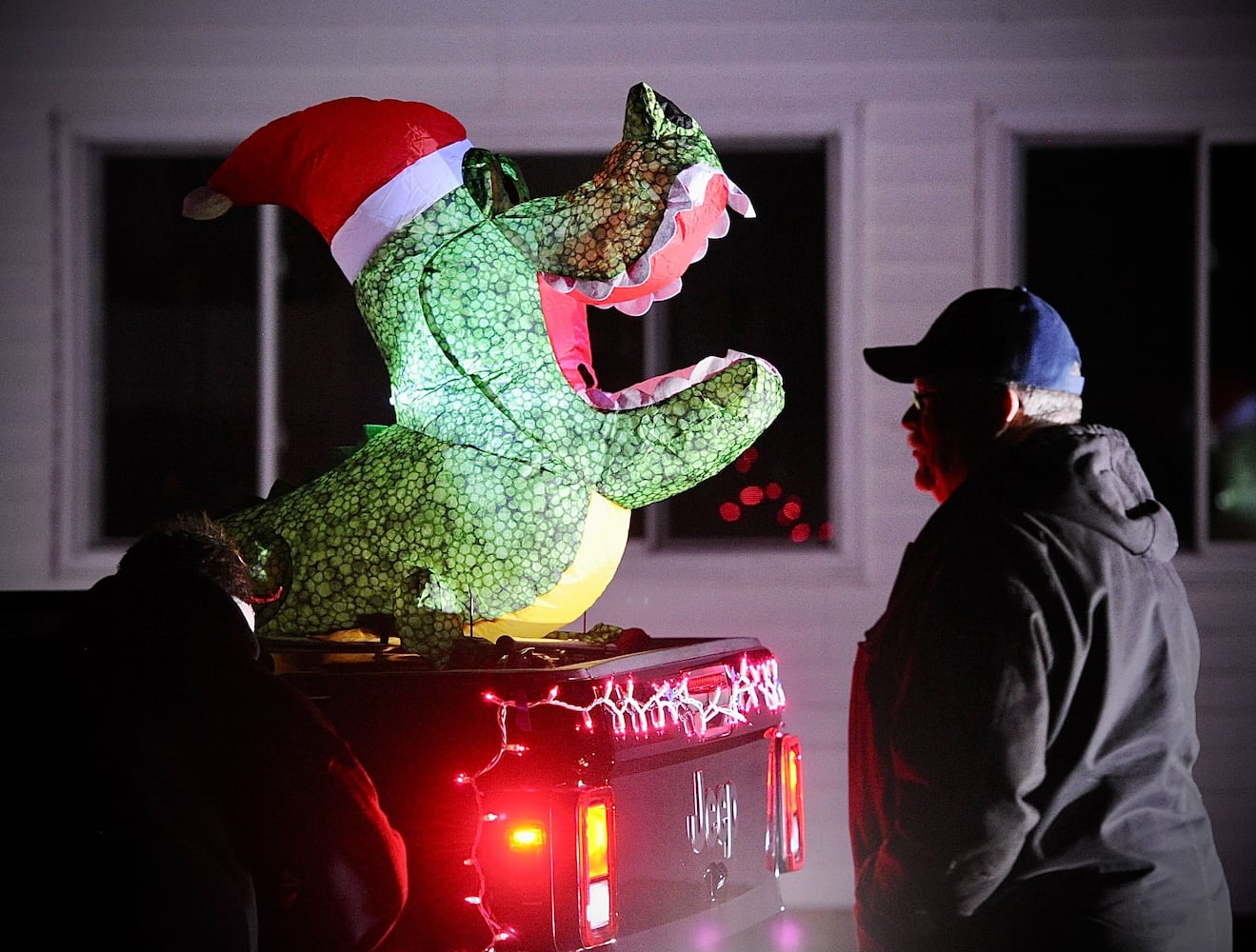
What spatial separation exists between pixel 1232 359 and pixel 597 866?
14.2ft

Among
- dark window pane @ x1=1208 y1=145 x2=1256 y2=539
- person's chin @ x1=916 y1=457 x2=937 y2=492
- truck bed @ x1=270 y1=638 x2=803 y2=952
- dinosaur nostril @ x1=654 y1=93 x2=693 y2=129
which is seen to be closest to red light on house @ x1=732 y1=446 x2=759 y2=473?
dark window pane @ x1=1208 y1=145 x2=1256 y2=539

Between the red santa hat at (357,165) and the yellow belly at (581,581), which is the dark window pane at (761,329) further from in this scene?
the yellow belly at (581,581)

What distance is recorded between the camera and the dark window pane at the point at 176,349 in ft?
19.4

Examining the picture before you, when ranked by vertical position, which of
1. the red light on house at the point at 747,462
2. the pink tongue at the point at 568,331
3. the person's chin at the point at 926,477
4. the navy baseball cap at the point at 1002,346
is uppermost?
the pink tongue at the point at 568,331

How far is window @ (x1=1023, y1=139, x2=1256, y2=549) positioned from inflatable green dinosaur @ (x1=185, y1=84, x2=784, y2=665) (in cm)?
289

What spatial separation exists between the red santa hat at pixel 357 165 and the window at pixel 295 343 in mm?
2126

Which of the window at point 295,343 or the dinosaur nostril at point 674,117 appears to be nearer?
the dinosaur nostril at point 674,117

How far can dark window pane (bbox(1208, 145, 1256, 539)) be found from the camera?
575 cm

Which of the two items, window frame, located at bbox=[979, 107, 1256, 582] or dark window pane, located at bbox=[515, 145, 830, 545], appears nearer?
window frame, located at bbox=[979, 107, 1256, 582]

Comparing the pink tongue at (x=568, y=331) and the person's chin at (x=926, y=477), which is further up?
the pink tongue at (x=568, y=331)

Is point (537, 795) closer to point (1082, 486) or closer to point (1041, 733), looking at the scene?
point (1041, 733)

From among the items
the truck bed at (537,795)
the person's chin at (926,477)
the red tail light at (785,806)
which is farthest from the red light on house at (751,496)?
the person's chin at (926,477)

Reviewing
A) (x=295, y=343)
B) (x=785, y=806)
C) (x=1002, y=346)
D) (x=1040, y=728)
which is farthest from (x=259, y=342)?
(x=1040, y=728)

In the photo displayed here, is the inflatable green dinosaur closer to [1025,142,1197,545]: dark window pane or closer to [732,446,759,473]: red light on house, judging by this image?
[732,446,759,473]: red light on house
